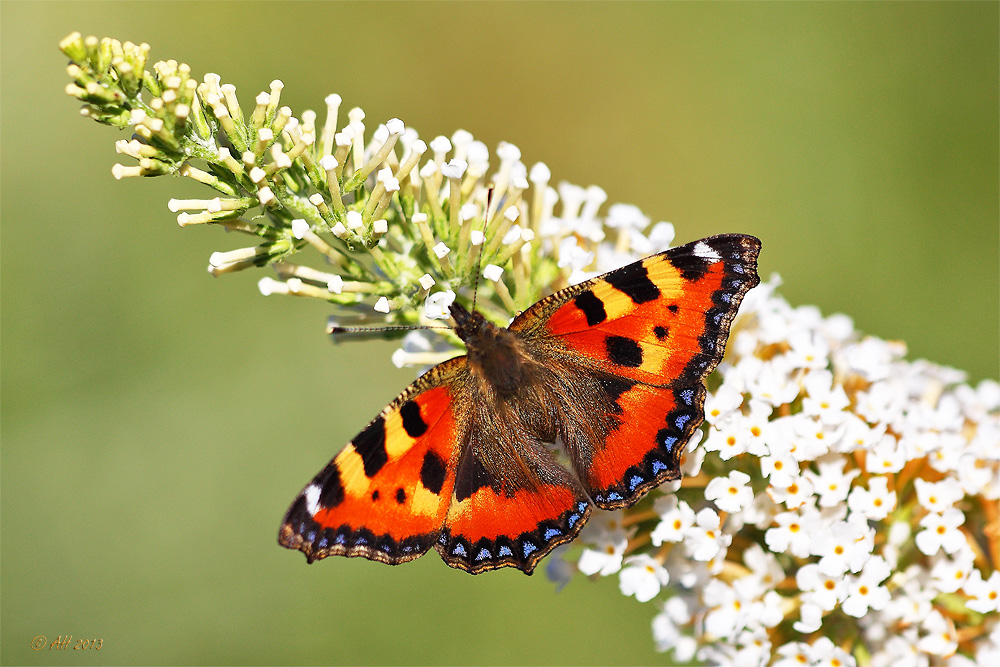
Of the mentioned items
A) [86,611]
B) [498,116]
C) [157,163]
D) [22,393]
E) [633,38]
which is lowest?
[86,611]

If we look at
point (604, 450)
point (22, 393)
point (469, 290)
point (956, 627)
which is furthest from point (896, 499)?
point (22, 393)

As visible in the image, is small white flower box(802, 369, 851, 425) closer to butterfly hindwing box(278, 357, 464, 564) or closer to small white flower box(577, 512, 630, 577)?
small white flower box(577, 512, 630, 577)

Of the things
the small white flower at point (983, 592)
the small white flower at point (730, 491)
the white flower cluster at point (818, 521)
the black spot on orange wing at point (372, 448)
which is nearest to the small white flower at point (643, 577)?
the white flower cluster at point (818, 521)

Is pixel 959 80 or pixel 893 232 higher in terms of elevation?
pixel 959 80

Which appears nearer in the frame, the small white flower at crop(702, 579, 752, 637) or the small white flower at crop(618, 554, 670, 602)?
the small white flower at crop(618, 554, 670, 602)

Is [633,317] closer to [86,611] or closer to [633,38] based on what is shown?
[86,611]

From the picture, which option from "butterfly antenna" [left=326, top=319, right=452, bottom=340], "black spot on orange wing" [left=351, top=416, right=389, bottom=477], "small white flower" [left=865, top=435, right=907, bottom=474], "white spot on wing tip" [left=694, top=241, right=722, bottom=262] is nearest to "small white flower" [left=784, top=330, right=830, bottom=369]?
"small white flower" [left=865, top=435, right=907, bottom=474]

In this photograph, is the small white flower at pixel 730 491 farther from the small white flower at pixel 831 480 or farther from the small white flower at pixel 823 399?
the small white flower at pixel 823 399
